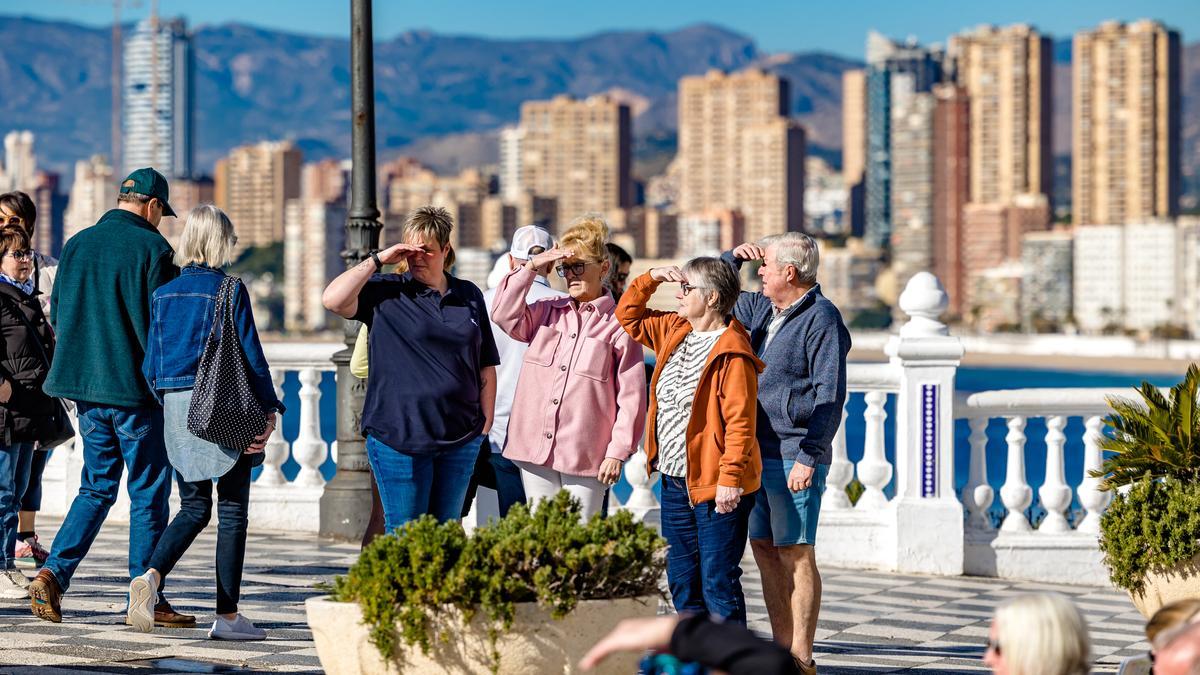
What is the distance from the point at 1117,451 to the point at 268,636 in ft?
12.2

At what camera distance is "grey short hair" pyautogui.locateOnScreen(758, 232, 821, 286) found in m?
6.98

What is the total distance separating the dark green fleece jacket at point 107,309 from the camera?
751 centimetres

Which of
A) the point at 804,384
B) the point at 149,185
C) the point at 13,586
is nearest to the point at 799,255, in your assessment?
the point at 804,384

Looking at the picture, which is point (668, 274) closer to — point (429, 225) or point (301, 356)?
point (429, 225)

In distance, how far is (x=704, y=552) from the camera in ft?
21.7

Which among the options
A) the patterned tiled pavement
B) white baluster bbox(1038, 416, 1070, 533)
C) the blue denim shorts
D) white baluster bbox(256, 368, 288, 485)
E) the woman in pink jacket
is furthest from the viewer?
white baluster bbox(256, 368, 288, 485)

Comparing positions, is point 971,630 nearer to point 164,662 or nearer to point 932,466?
point 932,466

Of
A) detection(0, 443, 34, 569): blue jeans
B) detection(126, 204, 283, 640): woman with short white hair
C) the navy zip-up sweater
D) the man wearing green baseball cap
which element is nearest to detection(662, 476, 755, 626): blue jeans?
the navy zip-up sweater

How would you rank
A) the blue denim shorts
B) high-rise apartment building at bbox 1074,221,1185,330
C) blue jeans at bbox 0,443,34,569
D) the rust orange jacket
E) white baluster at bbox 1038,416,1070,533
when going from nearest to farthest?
the rust orange jacket → the blue denim shorts → blue jeans at bbox 0,443,34,569 → white baluster at bbox 1038,416,1070,533 → high-rise apartment building at bbox 1074,221,1185,330

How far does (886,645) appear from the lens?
799 cm

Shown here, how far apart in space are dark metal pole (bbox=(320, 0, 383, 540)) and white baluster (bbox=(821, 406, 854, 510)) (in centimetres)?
269

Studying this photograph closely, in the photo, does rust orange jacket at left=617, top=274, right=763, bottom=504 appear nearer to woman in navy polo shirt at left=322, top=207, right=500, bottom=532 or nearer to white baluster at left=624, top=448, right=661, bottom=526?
woman in navy polo shirt at left=322, top=207, right=500, bottom=532

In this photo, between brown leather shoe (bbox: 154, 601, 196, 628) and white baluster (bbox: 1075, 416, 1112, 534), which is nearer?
brown leather shoe (bbox: 154, 601, 196, 628)

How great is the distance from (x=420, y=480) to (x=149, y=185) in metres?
1.84
